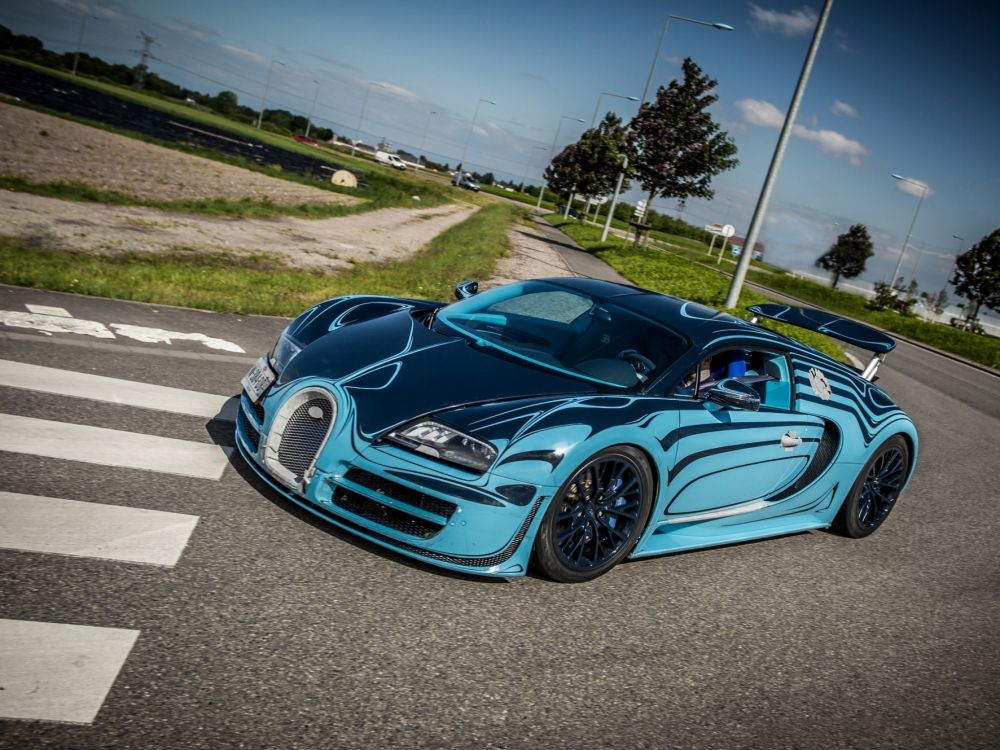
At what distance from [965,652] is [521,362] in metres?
2.69

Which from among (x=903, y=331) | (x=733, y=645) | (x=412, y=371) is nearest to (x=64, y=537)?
(x=412, y=371)

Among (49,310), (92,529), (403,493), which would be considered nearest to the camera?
(92,529)

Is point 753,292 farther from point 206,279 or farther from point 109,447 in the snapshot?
point 109,447

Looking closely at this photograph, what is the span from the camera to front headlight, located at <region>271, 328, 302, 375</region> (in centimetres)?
421

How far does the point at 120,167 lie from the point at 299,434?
2044cm

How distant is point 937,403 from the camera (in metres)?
13.6

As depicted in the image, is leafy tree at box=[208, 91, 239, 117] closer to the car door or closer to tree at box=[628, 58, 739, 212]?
tree at box=[628, 58, 739, 212]

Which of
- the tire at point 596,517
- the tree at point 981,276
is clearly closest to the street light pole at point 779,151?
the tire at point 596,517

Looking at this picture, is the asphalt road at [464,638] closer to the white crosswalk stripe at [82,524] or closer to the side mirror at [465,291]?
the white crosswalk stripe at [82,524]

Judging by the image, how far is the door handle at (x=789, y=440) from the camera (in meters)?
4.75

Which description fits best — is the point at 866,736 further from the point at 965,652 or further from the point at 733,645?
the point at 965,652

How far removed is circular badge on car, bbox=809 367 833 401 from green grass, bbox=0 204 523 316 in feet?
19.1

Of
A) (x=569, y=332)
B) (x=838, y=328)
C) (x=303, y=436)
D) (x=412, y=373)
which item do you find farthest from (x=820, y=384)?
Result: (x=303, y=436)

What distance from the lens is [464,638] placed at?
3.21 meters
